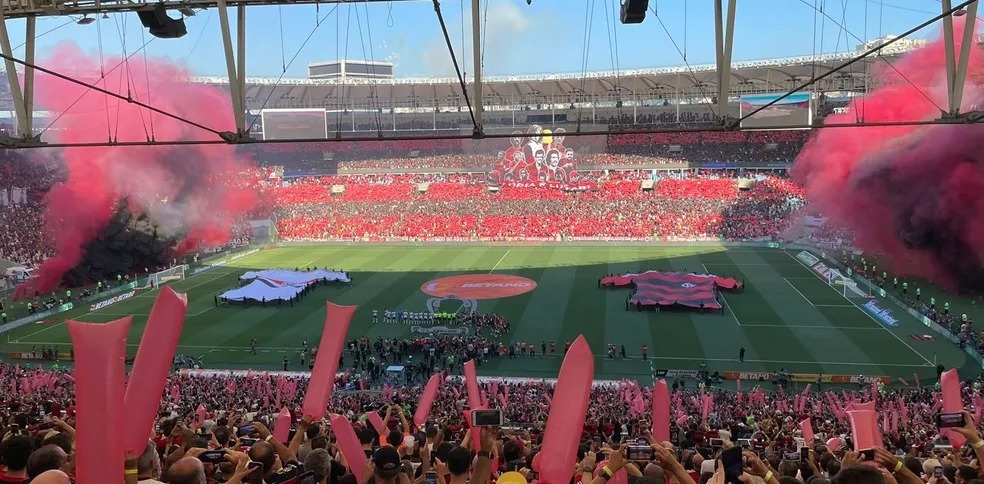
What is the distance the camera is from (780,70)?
55.2 meters

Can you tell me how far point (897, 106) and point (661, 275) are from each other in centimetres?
1262

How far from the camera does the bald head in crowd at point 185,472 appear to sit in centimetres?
299

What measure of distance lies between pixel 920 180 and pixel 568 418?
102 feet

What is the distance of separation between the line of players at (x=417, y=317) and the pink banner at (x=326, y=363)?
20.6 metres

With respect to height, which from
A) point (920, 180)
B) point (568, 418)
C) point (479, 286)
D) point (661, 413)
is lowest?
point (479, 286)

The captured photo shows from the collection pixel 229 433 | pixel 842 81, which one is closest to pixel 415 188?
pixel 842 81

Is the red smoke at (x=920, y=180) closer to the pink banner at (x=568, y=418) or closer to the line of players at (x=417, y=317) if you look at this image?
the line of players at (x=417, y=317)

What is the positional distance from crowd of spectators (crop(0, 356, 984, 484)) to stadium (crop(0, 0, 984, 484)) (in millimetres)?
46

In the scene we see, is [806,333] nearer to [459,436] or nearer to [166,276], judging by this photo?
[459,436]

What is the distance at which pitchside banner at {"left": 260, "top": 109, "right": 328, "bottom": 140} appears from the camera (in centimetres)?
5288

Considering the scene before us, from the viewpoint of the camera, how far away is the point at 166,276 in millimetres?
36281

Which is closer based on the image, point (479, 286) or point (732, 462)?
point (732, 462)

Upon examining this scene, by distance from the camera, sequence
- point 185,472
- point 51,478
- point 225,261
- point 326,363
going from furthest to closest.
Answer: point 225,261 → point 326,363 → point 185,472 → point 51,478

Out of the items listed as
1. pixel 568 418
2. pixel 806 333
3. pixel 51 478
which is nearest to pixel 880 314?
pixel 806 333
